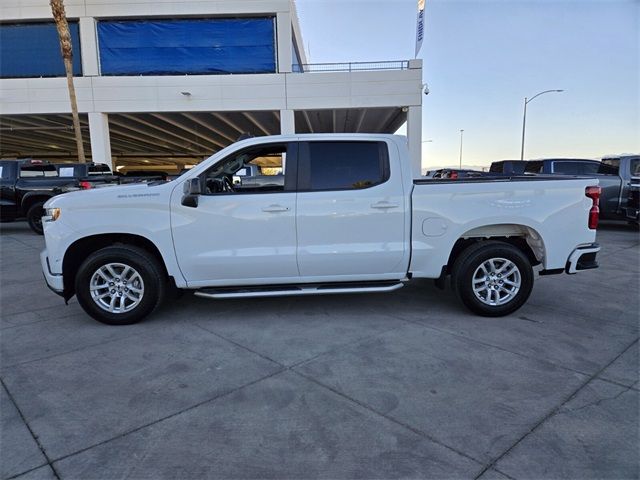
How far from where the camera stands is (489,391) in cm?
300

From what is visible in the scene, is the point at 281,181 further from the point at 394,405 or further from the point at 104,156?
the point at 104,156

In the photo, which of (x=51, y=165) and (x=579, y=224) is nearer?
(x=579, y=224)

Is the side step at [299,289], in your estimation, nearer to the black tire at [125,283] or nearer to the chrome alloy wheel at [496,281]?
the black tire at [125,283]

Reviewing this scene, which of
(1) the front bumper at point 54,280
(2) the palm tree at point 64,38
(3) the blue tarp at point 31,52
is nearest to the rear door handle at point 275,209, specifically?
(1) the front bumper at point 54,280

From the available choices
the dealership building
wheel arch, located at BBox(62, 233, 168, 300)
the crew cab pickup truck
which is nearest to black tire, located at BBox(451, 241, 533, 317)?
wheel arch, located at BBox(62, 233, 168, 300)

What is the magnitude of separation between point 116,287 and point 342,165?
2.78 meters

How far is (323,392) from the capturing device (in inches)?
119

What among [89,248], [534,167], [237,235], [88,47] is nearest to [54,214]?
[89,248]

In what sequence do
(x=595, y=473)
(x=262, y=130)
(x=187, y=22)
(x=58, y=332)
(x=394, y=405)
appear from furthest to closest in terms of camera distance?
(x=262, y=130)
(x=187, y=22)
(x=58, y=332)
(x=394, y=405)
(x=595, y=473)

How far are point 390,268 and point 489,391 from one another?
1748 mm

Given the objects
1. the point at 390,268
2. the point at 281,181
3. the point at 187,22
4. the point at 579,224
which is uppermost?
the point at 187,22

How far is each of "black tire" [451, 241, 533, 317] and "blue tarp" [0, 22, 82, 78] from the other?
2187cm

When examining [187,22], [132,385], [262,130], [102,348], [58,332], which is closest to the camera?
[132,385]

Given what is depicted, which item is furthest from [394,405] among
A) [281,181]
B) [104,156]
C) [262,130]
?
[262,130]
